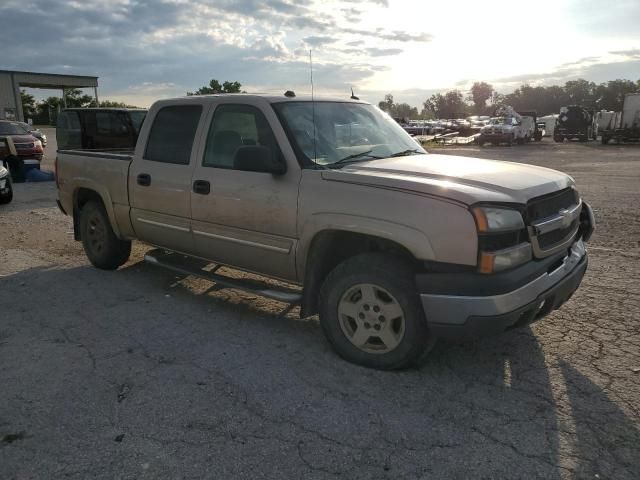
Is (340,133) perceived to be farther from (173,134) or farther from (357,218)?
(173,134)

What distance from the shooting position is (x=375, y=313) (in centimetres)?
344

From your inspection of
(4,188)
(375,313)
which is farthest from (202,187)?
(4,188)

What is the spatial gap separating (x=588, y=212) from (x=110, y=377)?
12.4 ft

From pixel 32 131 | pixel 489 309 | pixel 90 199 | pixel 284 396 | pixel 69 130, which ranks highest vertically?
pixel 32 131

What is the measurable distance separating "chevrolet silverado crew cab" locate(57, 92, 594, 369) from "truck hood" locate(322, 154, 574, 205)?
13 mm

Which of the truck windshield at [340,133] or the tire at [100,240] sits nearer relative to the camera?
the truck windshield at [340,133]

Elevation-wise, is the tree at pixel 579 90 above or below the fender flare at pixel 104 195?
above

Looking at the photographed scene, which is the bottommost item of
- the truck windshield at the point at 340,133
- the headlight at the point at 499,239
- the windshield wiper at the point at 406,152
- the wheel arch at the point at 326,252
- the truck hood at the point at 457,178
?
the wheel arch at the point at 326,252

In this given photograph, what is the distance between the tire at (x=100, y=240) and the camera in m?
5.76

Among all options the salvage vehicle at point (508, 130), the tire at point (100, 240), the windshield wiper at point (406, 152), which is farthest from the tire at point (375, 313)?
the salvage vehicle at point (508, 130)

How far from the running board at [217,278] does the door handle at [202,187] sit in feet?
2.43

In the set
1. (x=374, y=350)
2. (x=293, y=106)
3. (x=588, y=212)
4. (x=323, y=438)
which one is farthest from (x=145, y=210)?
(x=588, y=212)

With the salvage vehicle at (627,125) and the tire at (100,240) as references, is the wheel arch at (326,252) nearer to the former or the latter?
the tire at (100,240)

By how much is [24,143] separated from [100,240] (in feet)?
46.1
